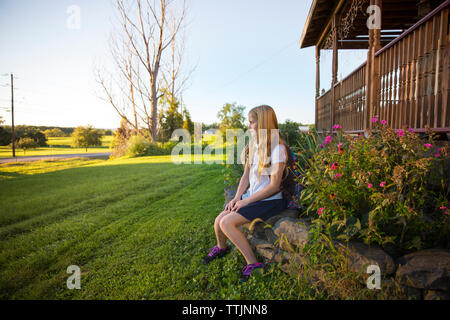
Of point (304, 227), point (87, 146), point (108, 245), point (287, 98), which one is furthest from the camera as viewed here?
point (87, 146)

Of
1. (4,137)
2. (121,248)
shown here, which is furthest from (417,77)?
(4,137)

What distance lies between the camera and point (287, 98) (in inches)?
497

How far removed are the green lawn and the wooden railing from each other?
2.21 metres

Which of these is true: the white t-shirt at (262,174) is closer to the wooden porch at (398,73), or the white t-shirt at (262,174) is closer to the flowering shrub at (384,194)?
the flowering shrub at (384,194)

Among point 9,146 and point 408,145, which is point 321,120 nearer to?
point 408,145

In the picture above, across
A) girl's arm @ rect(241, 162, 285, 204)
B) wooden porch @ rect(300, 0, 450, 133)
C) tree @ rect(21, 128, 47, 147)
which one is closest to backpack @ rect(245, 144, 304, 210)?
girl's arm @ rect(241, 162, 285, 204)

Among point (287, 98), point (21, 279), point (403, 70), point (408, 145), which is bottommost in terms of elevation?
point (21, 279)

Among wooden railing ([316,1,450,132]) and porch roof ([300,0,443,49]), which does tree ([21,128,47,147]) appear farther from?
wooden railing ([316,1,450,132])

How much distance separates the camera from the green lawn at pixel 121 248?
203 cm

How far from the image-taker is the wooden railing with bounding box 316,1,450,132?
84.9 inches

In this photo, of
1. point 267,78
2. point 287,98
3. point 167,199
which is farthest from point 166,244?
point 267,78

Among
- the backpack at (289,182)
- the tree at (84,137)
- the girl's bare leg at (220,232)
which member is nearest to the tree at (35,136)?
the tree at (84,137)

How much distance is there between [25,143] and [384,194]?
21.1 metres
